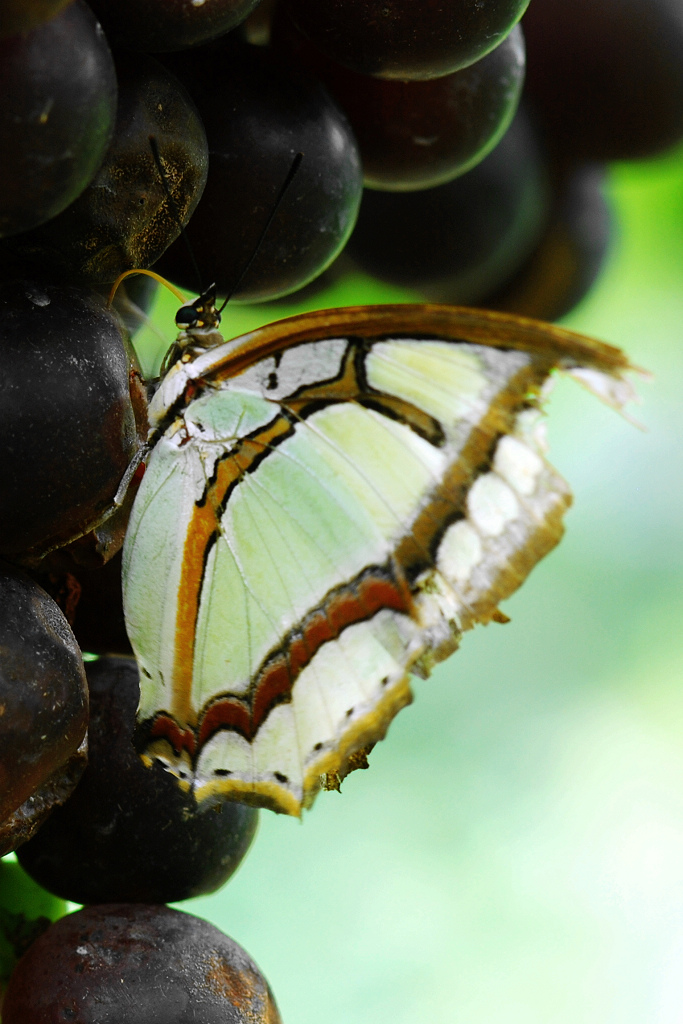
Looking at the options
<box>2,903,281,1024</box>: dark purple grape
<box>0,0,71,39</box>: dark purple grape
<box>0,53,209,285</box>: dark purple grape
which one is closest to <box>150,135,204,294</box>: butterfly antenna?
<box>0,53,209,285</box>: dark purple grape

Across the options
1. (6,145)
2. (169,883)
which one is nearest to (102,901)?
(169,883)

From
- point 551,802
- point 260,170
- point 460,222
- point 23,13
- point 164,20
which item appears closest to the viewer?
point 23,13

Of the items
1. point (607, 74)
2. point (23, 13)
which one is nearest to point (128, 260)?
point (23, 13)

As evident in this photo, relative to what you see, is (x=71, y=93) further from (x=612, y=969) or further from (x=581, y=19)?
(x=612, y=969)

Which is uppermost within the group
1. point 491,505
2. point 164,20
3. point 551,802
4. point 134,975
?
point 164,20

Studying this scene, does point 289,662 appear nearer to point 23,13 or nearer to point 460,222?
point 23,13

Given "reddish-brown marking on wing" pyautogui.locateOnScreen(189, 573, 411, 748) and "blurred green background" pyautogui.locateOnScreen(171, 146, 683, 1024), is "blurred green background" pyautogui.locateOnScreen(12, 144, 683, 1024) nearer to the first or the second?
"blurred green background" pyautogui.locateOnScreen(171, 146, 683, 1024)

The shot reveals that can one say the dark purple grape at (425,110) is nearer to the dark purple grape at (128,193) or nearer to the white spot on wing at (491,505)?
the dark purple grape at (128,193)
